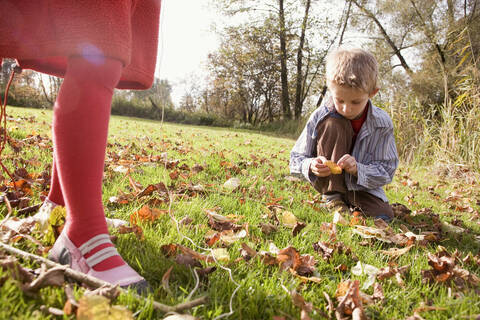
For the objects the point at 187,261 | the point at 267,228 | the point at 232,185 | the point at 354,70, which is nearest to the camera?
the point at 187,261

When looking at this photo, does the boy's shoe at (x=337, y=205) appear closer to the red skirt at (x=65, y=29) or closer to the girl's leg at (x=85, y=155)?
the girl's leg at (x=85, y=155)

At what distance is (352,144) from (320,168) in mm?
430

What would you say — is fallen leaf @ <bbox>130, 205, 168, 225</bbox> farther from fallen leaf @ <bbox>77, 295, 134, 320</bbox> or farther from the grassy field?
fallen leaf @ <bbox>77, 295, 134, 320</bbox>

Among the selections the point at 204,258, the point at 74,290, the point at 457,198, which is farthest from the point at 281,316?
the point at 457,198

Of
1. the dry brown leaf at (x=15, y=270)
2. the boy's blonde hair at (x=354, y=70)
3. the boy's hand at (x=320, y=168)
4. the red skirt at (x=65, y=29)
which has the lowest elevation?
the dry brown leaf at (x=15, y=270)

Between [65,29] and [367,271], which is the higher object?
[65,29]

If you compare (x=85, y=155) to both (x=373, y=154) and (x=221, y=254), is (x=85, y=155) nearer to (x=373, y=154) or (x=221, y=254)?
(x=221, y=254)

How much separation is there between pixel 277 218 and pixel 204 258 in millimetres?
753

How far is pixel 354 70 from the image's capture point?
2.08m

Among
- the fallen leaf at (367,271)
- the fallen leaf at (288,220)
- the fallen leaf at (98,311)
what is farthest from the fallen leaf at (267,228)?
the fallen leaf at (98,311)

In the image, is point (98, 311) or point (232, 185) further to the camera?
point (232, 185)

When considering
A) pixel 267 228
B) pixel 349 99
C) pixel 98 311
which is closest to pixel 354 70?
pixel 349 99

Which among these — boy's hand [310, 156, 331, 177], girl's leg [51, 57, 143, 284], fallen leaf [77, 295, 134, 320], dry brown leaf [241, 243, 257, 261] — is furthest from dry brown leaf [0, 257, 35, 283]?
boy's hand [310, 156, 331, 177]

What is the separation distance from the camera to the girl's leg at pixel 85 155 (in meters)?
0.98
